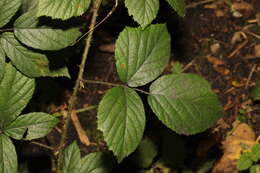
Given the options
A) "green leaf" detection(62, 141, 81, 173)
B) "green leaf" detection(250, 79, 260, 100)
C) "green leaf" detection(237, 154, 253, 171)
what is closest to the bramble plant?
"green leaf" detection(62, 141, 81, 173)

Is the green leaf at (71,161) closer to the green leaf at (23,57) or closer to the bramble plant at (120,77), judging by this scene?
the bramble plant at (120,77)

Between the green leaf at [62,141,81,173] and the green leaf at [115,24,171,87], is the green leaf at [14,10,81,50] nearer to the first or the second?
the green leaf at [115,24,171,87]

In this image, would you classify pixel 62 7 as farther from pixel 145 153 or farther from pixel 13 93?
pixel 145 153

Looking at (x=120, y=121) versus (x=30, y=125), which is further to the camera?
(x=30, y=125)

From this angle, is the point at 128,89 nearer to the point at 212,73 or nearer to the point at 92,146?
the point at 92,146

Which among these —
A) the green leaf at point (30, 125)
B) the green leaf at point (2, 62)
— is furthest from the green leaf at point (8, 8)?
the green leaf at point (30, 125)

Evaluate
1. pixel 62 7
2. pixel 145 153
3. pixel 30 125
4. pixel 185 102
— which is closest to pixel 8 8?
pixel 62 7

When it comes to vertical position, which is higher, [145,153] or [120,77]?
[120,77]

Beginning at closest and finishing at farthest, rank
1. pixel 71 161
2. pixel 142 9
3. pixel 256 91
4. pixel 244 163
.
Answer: pixel 142 9 < pixel 71 161 < pixel 244 163 < pixel 256 91

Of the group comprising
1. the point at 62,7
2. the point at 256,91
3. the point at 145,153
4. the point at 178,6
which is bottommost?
the point at 256,91
